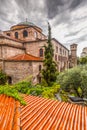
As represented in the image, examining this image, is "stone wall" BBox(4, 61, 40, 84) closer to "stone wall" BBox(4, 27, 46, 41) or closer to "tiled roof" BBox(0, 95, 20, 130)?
"stone wall" BBox(4, 27, 46, 41)

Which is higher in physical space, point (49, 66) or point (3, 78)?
point (49, 66)

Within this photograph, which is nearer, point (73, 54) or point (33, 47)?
point (33, 47)

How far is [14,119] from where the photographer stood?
195 inches

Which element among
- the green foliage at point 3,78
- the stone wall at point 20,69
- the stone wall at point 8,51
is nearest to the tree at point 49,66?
the stone wall at point 20,69

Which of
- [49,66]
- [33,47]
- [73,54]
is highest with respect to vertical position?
[33,47]

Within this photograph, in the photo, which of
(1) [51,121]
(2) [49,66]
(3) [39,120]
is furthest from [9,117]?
(2) [49,66]

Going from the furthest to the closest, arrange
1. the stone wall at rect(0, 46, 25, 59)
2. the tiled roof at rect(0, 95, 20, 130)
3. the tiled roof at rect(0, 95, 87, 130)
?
the stone wall at rect(0, 46, 25, 59) → the tiled roof at rect(0, 95, 87, 130) → the tiled roof at rect(0, 95, 20, 130)

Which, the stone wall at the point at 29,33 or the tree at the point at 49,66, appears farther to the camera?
the stone wall at the point at 29,33

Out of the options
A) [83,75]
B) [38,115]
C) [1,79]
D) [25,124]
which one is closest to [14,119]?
[25,124]

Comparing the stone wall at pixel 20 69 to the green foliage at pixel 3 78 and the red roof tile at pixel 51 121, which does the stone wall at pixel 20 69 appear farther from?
the red roof tile at pixel 51 121

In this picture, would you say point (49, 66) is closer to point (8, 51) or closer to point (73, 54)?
point (8, 51)

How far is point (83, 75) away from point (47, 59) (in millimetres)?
7105

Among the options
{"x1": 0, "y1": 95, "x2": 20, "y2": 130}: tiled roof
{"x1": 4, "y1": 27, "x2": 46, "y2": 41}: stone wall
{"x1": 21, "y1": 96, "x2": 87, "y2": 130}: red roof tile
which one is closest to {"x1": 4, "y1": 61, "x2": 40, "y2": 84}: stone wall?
{"x1": 4, "y1": 27, "x2": 46, "y2": 41}: stone wall

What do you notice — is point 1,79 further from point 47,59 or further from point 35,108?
point 35,108
